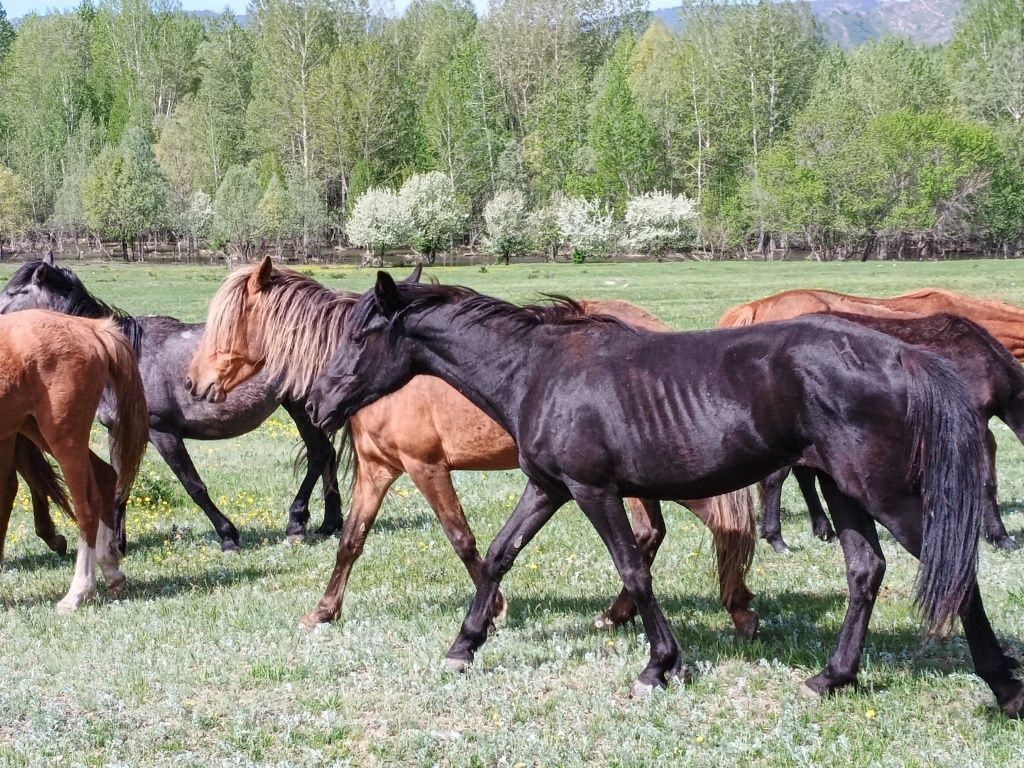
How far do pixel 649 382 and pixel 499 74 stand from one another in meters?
80.5

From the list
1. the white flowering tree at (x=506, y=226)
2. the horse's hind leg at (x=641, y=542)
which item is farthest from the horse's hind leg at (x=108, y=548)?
the white flowering tree at (x=506, y=226)

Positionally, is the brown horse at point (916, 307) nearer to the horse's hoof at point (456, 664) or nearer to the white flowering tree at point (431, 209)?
the horse's hoof at point (456, 664)

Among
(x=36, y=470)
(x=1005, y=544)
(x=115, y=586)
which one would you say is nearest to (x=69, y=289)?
(x=36, y=470)

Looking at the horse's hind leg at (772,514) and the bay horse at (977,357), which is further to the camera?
the horse's hind leg at (772,514)

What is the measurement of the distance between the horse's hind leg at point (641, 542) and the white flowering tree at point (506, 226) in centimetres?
6579

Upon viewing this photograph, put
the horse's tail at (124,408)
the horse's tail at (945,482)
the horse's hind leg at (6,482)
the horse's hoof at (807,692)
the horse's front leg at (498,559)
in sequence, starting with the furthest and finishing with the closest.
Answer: the horse's hind leg at (6,482), the horse's tail at (124,408), the horse's front leg at (498,559), the horse's hoof at (807,692), the horse's tail at (945,482)

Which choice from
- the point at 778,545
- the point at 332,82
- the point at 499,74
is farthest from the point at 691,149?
the point at 778,545

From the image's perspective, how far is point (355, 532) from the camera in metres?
6.71

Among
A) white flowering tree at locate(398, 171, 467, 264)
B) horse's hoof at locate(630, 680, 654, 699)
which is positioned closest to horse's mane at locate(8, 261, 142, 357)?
horse's hoof at locate(630, 680, 654, 699)

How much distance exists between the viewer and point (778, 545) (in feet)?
27.1

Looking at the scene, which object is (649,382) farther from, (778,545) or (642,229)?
(642,229)

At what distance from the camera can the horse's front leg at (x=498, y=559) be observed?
5.52m

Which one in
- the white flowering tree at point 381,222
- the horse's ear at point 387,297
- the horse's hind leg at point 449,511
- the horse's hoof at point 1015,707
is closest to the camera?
the horse's hoof at point 1015,707

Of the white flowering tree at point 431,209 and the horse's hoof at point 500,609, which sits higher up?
the white flowering tree at point 431,209
